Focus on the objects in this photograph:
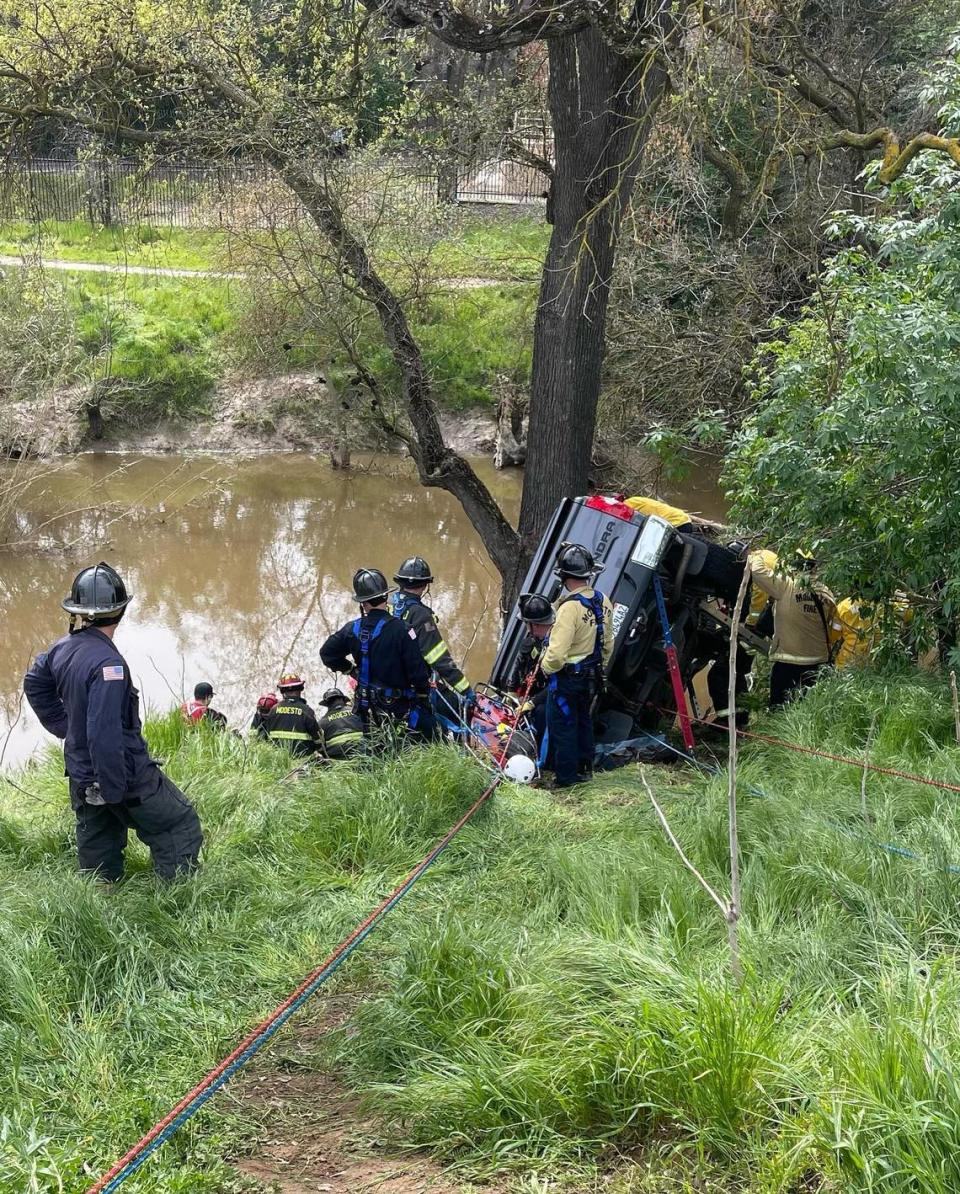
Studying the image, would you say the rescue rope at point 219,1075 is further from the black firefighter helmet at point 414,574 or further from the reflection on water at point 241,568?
the reflection on water at point 241,568

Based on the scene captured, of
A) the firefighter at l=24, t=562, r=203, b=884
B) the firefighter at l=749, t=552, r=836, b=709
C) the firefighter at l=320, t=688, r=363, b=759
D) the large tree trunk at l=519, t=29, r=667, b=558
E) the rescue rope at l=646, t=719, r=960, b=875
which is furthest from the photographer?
the large tree trunk at l=519, t=29, r=667, b=558

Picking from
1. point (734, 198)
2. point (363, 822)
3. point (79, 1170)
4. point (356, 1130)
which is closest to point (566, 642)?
point (363, 822)

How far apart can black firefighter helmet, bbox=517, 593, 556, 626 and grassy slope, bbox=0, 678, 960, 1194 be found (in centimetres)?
209

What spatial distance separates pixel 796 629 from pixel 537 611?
6.85 ft

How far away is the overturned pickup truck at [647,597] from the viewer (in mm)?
8086

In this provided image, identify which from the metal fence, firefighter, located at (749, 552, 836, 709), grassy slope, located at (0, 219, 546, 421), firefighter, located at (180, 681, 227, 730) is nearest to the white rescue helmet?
firefighter, located at (180, 681, 227, 730)

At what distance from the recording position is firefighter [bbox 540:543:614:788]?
725 cm

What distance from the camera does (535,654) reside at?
8.37 meters

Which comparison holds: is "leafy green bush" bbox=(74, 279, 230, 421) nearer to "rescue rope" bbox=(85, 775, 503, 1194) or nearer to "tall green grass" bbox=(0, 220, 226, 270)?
"tall green grass" bbox=(0, 220, 226, 270)

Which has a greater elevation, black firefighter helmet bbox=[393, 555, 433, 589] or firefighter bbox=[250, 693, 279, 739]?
black firefighter helmet bbox=[393, 555, 433, 589]

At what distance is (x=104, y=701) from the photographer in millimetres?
4727

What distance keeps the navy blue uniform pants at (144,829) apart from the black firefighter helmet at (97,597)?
71 cm

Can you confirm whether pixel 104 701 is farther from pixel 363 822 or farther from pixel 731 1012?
pixel 731 1012

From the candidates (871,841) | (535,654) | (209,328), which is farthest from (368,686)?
(209,328)
